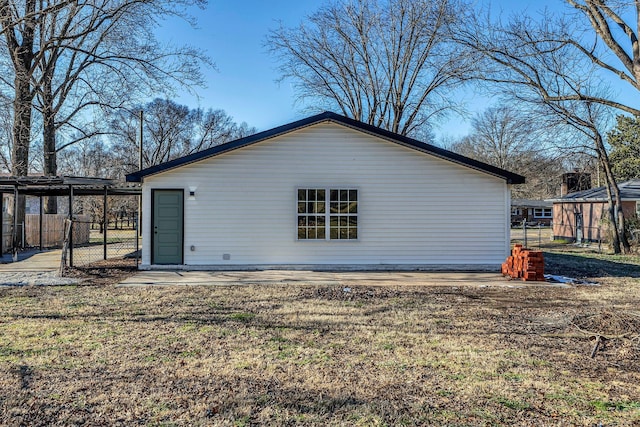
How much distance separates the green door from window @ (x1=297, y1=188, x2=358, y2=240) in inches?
128

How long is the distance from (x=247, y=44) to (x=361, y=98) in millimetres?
10361

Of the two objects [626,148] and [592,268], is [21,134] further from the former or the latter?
[626,148]

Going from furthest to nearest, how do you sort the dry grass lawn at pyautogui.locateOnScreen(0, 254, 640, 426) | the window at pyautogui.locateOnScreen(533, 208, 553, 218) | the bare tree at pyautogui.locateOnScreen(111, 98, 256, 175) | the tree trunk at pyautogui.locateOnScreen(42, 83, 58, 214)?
the window at pyautogui.locateOnScreen(533, 208, 553, 218), the bare tree at pyautogui.locateOnScreen(111, 98, 256, 175), the tree trunk at pyautogui.locateOnScreen(42, 83, 58, 214), the dry grass lawn at pyautogui.locateOnScreen(0, 254, 640, 426)

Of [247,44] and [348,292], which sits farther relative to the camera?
[247,44]

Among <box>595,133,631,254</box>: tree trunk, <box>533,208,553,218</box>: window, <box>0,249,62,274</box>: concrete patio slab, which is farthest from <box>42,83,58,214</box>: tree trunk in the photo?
<box>533,208,553,218</box>: window

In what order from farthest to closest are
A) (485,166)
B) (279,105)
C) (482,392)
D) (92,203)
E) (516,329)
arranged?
(92,203)
(279,105)
(485,166)
(516,329)
(482,392)

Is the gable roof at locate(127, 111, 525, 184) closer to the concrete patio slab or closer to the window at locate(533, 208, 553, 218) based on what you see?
the concrete patio slab

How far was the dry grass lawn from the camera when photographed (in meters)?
3.28

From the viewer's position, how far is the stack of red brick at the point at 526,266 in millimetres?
9797

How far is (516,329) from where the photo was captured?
5746 millimetres

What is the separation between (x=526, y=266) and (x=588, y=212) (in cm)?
1694

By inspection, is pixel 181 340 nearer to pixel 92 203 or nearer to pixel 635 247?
pixel 635 247

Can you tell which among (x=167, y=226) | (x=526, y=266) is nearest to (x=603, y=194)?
(x=526, y=266)

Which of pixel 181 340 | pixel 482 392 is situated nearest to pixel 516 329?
pixel 482 392
